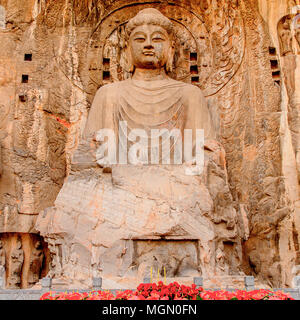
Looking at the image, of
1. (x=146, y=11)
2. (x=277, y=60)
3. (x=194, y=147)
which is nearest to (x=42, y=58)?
(x=146, y=11)

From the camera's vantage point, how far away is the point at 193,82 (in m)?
9.04

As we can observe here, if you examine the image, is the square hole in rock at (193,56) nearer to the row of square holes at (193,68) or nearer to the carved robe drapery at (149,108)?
the row of square holes at (193,68)

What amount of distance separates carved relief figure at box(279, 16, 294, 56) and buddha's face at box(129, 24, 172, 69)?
194cm

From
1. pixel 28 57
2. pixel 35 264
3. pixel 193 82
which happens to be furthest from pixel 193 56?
pixel 35 264

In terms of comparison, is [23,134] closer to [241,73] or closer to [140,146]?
[140,146]

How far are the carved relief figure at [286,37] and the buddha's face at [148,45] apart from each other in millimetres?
1938

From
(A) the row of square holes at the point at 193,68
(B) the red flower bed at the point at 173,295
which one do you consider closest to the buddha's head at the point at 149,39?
(A) the row of square holes at the point at 193,68

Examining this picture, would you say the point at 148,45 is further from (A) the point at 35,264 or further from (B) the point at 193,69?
(A) the point at 35,264

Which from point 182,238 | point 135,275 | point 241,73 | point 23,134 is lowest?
point 135,275

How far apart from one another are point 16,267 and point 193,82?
14.3 ft

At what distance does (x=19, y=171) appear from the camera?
7.72 m

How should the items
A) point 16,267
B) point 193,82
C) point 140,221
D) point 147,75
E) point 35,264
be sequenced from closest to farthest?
point 140,221 → point 16,267 → point 35,264 → point 147,75 → point 193,82

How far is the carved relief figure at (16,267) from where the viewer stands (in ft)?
23.7

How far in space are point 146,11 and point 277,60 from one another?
7.41 ft
